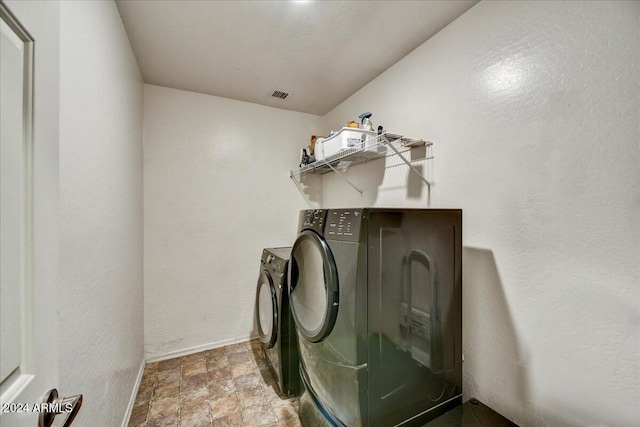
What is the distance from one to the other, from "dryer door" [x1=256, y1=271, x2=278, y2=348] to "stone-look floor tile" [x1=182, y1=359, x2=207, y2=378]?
2.06 ft

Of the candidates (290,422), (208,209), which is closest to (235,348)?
(290,422)

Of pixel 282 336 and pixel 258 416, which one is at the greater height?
pixel 282 336

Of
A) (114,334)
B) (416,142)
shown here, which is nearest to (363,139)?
(416,142)

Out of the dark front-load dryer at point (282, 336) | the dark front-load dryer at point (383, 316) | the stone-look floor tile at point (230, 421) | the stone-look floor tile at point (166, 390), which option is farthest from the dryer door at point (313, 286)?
the stone-look floor tile at point (166, 390)

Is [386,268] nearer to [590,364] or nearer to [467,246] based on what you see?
A: [467,246]

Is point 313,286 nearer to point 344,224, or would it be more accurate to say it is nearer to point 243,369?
point 344,224

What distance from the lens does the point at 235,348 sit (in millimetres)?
2609

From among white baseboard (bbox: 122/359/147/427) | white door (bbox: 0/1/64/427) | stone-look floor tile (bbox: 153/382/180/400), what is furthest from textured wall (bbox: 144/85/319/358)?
white door (bbox: 0/1/64/427)

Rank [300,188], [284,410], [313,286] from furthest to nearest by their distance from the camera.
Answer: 1. [300,188]
2. [284,410]
3. [313,286]

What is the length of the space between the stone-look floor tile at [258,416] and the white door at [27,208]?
1.44 metres

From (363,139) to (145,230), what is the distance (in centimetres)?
210

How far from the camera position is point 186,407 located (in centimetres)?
180

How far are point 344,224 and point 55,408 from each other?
40.5 inches

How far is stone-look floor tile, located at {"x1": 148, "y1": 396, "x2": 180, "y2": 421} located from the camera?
5.70 feet
